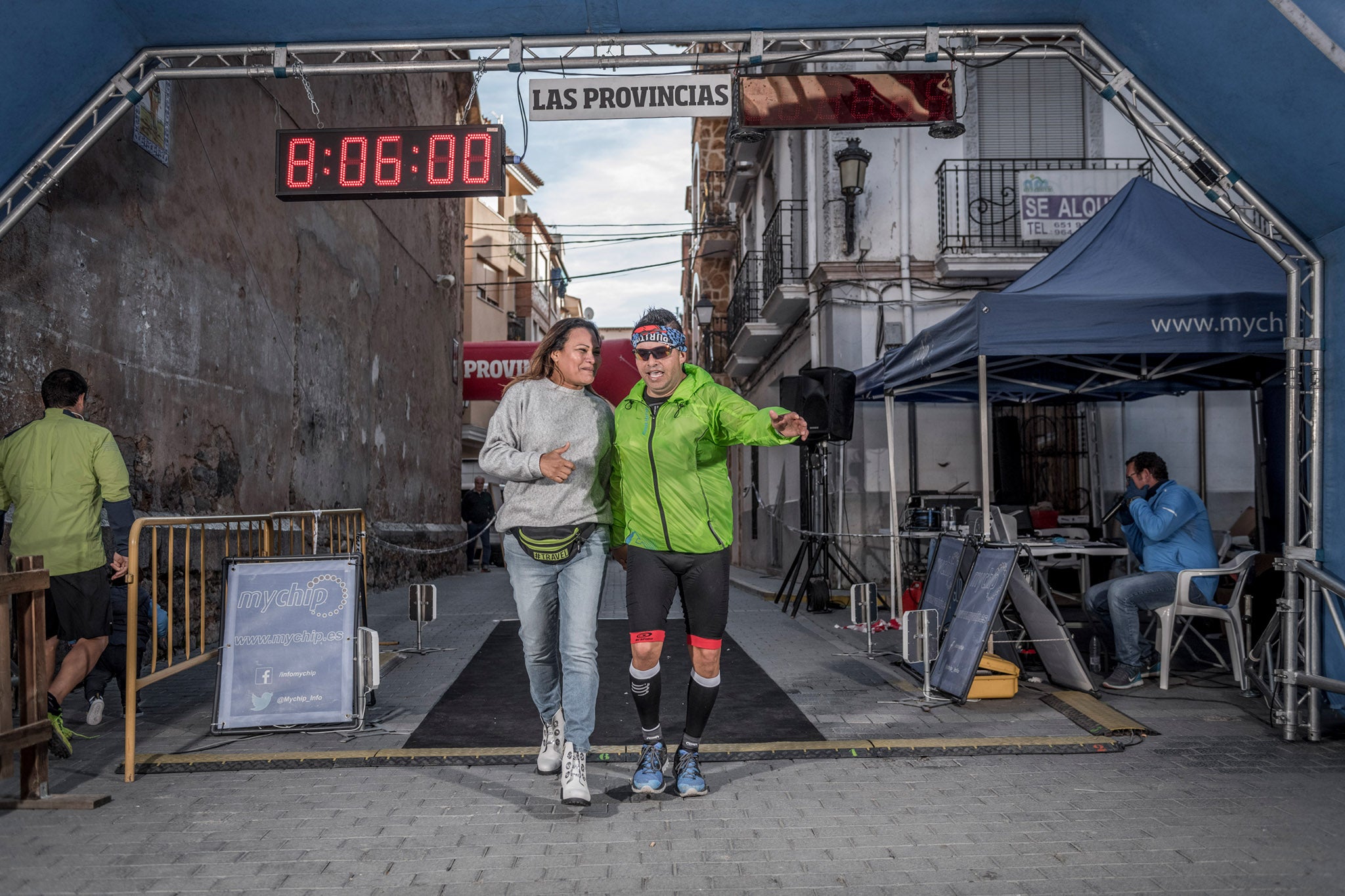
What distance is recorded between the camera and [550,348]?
15.8 ft

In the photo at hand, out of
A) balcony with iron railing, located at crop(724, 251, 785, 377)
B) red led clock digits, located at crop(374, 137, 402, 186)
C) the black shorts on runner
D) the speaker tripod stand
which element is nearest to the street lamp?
the speaker tripod stand

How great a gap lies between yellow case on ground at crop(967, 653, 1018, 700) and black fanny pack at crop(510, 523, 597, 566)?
3344 mm

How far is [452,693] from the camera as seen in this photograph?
7180 mm

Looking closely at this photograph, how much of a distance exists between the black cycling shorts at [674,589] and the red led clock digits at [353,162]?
418cm

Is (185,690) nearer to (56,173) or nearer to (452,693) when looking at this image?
(452,693)

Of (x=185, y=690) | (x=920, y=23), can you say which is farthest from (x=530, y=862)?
(x=920, y=23)

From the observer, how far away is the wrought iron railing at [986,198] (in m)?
15.0

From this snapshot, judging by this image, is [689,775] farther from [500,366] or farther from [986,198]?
[500,366]

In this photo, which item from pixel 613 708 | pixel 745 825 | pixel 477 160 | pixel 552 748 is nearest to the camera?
pixel 745 825

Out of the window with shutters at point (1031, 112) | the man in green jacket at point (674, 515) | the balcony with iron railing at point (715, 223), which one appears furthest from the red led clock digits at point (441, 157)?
the balcony with iron railing at point (715, 223)

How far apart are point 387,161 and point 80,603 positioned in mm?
3473

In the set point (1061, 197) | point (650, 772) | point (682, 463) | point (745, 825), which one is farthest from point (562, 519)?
point (1061, 197)

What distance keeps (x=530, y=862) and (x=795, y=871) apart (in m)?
0.91

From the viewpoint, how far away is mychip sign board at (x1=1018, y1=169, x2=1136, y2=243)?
14773 millimetres
